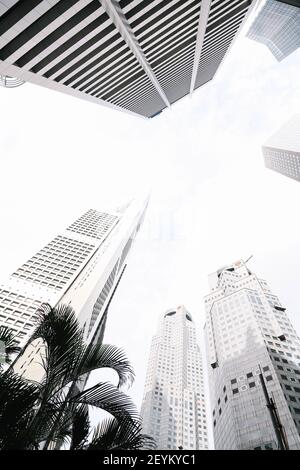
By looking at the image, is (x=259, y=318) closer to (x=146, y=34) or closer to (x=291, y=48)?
(x=146, y=34)

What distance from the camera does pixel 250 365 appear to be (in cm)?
6400

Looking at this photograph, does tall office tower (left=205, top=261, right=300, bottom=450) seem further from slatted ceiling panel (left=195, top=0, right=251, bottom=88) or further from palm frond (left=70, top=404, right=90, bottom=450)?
slatted ceiling panel (left=195, top=0, right=251, bottom=88)

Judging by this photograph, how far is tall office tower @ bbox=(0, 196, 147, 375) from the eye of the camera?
46781 mm

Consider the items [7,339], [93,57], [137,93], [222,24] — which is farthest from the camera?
[137,93]

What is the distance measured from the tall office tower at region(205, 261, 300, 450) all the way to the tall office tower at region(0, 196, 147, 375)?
110ft

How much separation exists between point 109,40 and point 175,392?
124539 mm

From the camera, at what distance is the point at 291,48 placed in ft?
505

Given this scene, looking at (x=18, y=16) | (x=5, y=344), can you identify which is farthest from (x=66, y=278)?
(x=5, y=344)

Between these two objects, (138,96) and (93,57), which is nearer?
(93,57)

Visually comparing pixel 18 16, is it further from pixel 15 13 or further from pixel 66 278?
pixel 66 278

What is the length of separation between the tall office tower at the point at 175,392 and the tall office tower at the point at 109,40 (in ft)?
→ 331

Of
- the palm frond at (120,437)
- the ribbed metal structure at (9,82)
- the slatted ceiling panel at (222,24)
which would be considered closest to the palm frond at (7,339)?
the palm frond at (120,437)

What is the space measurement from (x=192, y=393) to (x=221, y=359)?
55.0 m
